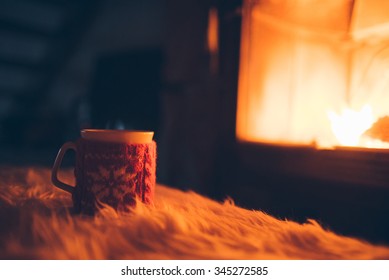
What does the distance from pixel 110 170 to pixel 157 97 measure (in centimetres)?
180

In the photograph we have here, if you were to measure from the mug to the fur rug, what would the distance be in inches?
0.8

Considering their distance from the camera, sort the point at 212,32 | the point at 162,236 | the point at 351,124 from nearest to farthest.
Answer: the point at 162,236, the point at 351,124, the point at 212,32

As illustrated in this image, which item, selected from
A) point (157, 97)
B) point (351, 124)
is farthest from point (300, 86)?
point (157, 97)

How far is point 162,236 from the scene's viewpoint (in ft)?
1.78

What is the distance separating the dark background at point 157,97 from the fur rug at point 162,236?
0.58ft

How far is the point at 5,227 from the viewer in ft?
1.82

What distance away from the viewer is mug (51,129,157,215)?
60cm

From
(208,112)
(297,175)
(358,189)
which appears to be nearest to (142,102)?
(208,112)

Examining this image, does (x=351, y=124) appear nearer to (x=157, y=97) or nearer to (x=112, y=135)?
(x=112, y=135)

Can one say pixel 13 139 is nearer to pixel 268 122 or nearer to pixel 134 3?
pixel 134 3

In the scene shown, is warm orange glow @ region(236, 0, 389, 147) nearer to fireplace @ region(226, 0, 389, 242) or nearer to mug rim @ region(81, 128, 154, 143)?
fireplace @ region(226, 0, 389, 242)


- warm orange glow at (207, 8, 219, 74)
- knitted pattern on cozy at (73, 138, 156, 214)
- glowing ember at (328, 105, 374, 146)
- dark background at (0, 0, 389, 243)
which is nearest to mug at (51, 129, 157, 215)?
knitted pattern on cozy at (73, 138, 156, 214)

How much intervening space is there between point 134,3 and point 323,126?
1963 millimetres

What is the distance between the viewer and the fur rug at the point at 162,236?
0.49m
